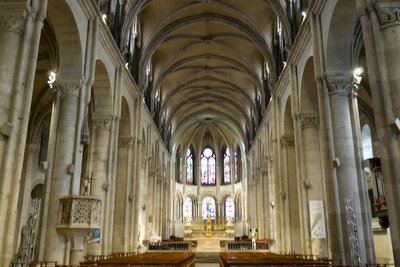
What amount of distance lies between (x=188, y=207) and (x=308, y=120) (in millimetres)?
33265

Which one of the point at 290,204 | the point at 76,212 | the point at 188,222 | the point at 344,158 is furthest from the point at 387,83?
the point at 188,222

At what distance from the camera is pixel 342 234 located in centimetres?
1195

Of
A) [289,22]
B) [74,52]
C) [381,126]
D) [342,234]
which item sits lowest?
[342,234]

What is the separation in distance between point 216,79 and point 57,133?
23245mm

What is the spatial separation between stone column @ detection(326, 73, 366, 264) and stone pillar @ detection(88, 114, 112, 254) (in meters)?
9.51

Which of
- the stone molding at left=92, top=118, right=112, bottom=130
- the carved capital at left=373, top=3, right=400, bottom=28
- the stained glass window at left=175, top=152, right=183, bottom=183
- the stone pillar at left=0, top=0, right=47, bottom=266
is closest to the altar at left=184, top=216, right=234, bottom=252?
the stained glass window at left=175, top=152, right=183, bottom=183

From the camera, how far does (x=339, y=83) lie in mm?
13383

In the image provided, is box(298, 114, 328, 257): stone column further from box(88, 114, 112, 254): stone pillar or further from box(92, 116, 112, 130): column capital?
box(92, 116, 112, 130): column capital

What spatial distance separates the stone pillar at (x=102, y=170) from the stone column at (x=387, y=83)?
38.1 ft

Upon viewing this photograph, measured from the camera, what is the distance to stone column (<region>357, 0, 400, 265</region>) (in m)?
8.20

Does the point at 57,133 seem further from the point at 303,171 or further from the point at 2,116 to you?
the point at 303,171

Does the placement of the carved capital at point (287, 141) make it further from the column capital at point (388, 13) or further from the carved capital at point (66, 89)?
the column capital at point (388, 13)

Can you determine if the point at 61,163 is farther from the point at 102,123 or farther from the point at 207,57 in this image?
the point at 207,57

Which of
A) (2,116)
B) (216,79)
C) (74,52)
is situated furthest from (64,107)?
(216,79)
